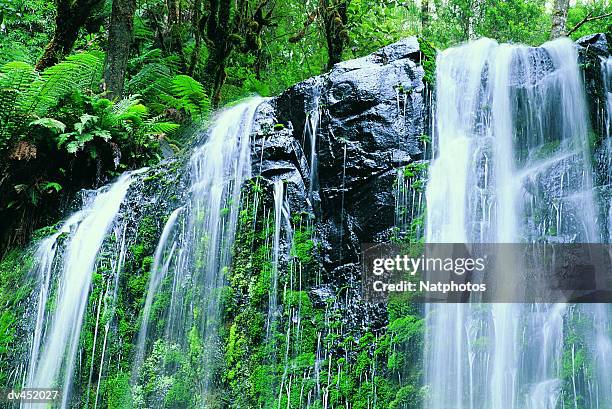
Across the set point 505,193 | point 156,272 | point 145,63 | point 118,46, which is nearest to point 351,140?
point 505,193

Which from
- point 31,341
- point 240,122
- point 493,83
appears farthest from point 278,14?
point 31,341

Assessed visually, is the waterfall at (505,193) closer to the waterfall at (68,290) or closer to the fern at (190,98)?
the fern at (190,98)

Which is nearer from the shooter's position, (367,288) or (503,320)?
(503,320)

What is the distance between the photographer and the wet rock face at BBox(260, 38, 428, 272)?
509 centimetres

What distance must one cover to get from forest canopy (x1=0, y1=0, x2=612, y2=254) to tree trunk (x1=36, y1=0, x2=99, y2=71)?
0.05 ft

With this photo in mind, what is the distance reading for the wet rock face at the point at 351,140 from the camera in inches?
201

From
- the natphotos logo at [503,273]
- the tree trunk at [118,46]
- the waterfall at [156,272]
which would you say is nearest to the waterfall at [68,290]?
the waterfall at [156,272]

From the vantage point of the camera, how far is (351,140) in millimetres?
5324

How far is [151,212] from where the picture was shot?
5672 mm

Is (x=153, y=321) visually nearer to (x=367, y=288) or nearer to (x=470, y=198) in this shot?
(x=367, y=288)

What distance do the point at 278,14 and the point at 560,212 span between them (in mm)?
6494

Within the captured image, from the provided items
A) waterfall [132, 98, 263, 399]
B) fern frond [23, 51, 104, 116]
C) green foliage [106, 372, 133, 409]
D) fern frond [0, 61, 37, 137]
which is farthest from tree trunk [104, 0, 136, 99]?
green foliage [106, 372, 133, 409]

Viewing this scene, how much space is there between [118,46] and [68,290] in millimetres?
3381

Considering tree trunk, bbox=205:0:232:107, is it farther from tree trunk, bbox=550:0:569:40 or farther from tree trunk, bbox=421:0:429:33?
tree trunk, bbox=421:0:429:33
